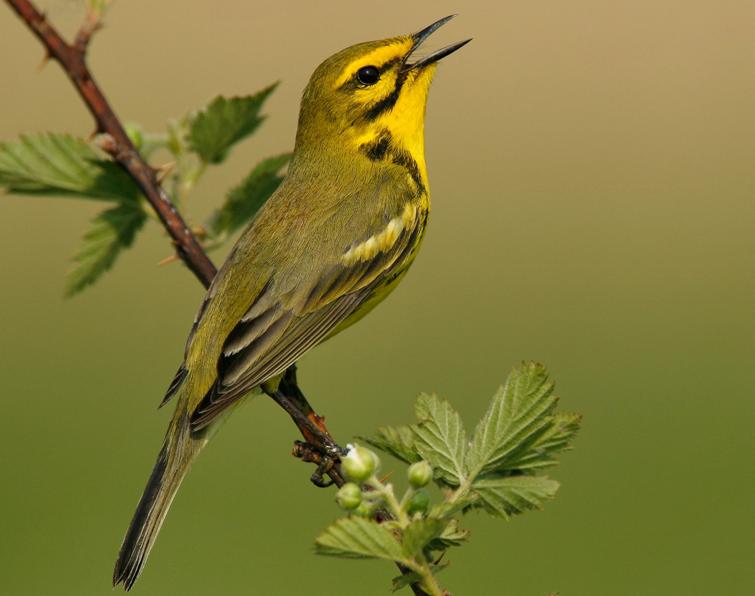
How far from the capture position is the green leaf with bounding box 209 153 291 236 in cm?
313

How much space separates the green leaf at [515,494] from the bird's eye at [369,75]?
2.59m

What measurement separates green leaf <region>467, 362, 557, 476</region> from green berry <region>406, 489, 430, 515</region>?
0.17 metres

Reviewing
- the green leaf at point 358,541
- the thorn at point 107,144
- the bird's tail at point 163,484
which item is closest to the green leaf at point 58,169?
the thorn at point 107,144

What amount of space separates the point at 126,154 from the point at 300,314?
109 centimetres

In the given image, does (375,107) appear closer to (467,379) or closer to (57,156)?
(57,156)

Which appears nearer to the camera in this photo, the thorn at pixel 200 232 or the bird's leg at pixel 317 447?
the bird's leg at pixel 317 447

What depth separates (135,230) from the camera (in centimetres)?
314

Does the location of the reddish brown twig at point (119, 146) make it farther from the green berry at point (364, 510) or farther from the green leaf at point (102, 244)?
the green berry at point (364, 510)

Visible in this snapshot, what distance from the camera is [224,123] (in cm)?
308

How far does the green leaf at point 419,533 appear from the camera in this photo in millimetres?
1751

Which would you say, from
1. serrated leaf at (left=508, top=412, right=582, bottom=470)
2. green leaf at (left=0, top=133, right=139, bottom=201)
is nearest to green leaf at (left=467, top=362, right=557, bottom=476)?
serrated leaf at (left=508, top=412, right=582, bottom=470)

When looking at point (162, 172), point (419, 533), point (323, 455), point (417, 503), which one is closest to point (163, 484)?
point (323, 455)

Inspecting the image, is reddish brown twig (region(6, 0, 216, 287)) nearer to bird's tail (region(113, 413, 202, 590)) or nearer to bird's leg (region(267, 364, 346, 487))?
bird's leg (region(267, 364, 346, 487))

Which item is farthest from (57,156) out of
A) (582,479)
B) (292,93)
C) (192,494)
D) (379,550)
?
(292,93)
